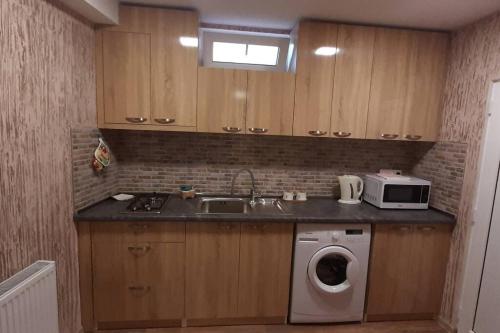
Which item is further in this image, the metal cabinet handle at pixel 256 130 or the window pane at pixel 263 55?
the window pane at pixel 263 55

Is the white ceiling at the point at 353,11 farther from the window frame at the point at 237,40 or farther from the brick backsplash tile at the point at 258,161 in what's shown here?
the brick backsplash tile at the point at 258,161

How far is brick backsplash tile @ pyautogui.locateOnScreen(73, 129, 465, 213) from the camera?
2.49 metres

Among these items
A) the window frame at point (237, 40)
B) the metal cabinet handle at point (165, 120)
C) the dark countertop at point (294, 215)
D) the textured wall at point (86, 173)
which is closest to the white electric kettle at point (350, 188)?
the dark countertop at point (294, 215)

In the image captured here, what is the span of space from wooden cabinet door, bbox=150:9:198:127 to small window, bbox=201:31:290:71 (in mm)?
370

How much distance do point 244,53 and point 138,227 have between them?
1.71 meters

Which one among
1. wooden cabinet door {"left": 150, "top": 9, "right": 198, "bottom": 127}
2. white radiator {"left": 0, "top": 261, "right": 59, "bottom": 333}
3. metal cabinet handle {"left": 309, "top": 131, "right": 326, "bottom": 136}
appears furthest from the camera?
metal cabinet handle {"left": 309, "top": 131, "right": 326, "bottom": 136}

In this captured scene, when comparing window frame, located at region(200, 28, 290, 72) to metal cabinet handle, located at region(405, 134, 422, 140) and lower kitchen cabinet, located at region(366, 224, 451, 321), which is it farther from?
lower kitchen cabinet, located at region(366, 224, 451, 321)

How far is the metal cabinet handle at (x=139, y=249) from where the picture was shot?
200 cm

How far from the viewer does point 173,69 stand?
2115 millimetres

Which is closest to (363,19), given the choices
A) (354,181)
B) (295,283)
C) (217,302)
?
(354,181)

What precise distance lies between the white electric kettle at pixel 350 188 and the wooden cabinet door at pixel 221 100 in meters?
1.05

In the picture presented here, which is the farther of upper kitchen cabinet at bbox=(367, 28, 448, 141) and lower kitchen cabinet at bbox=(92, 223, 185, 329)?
upper kitchen cabinet at bbox=(367, 28, 448, 141)

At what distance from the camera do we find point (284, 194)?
2570mm

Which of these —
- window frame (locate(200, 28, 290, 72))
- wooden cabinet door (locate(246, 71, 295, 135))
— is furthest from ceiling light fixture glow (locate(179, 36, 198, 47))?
wooden cabinet door (locate(246, 71, 295, 135))
